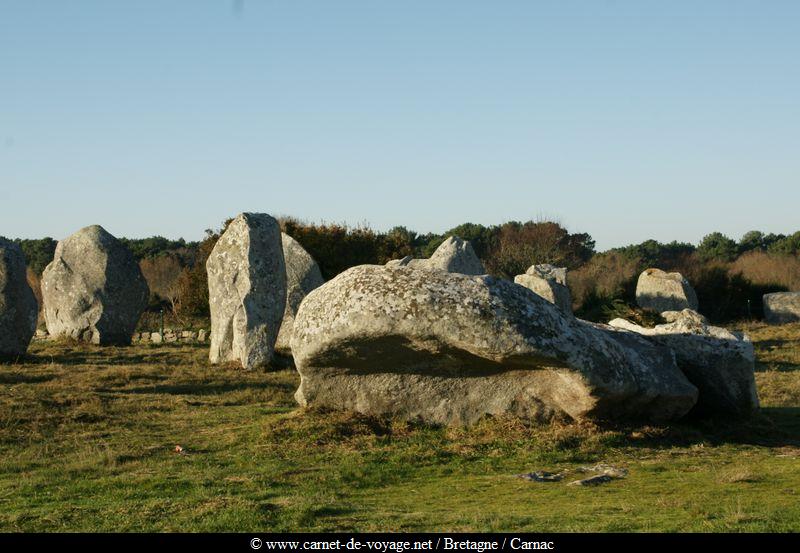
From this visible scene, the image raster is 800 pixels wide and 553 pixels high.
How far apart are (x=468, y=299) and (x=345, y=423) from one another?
97.3 inches

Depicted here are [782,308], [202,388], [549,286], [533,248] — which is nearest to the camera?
[202,388]

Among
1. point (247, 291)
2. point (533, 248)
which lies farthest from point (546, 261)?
point (247, 291)

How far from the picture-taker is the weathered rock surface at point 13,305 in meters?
21.2

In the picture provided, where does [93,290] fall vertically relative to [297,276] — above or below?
below

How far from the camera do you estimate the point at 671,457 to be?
11148 mm

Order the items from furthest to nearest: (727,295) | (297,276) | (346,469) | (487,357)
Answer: (727,295) < (297,276) < (487,357) < (346,469)

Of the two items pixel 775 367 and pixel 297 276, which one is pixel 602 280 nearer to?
pixel 297 276

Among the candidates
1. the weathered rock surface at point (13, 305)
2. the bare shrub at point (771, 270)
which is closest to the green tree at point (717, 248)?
the bare shrub at point (771, 270)

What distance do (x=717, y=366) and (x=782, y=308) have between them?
2373 centimetres

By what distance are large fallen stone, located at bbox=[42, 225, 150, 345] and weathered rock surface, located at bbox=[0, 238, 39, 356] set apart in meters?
4.02

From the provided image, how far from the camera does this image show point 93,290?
85.7 feet
